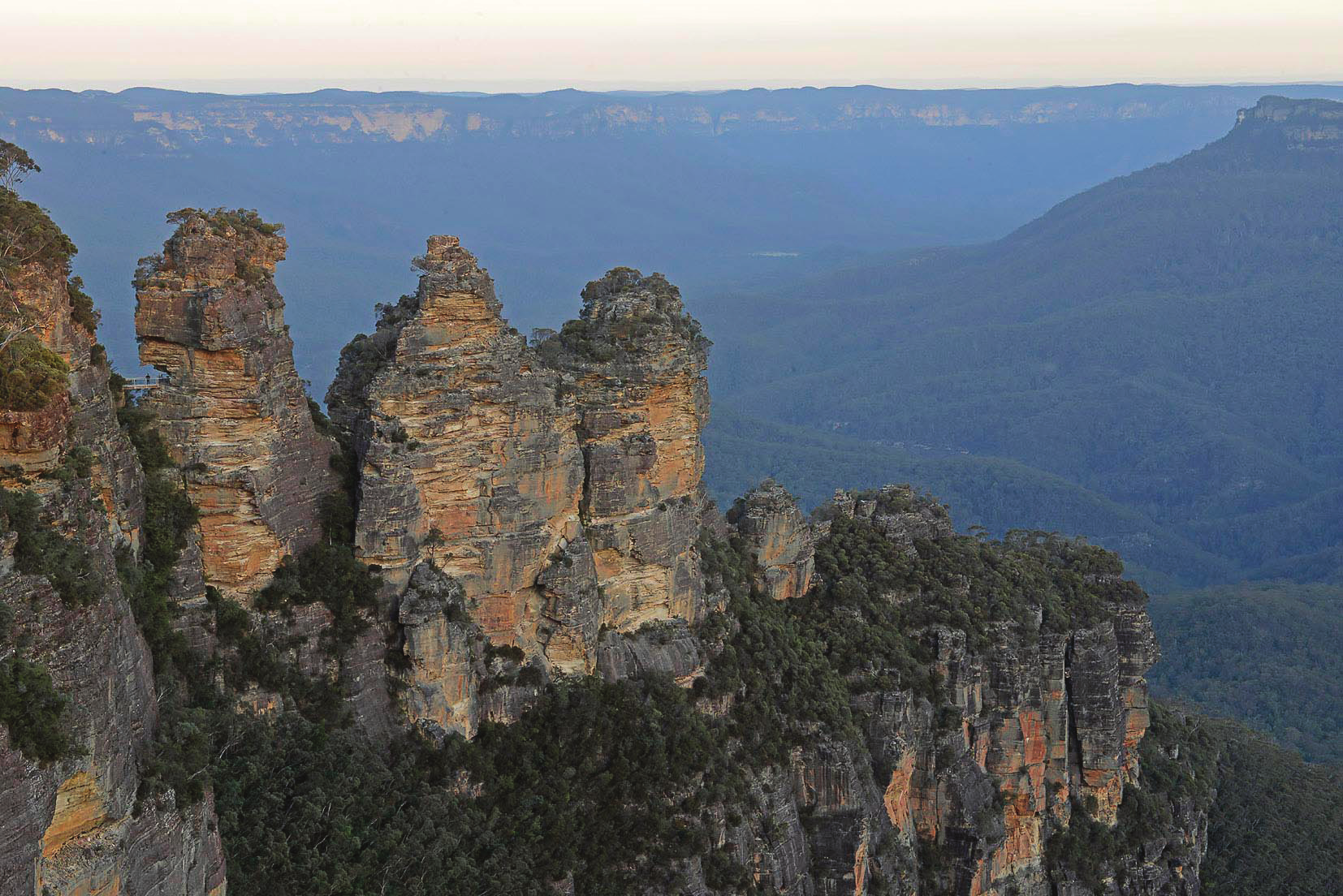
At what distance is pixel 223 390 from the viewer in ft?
86.2

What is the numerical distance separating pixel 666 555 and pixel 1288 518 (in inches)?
5167

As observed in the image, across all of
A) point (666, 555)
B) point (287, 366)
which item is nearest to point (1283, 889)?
point (666, 555)

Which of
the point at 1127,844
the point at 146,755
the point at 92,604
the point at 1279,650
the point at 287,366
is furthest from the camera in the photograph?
the point at 1279,650

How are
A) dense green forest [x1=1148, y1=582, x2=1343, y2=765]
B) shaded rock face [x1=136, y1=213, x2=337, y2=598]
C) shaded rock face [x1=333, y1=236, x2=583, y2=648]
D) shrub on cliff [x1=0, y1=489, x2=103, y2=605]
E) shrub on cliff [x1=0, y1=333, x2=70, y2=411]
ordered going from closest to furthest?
shrub on cliff [x1=0, y1=489, x2=103, y2=605]
shrub on cliff [x1=0, y1=333, x2=70, y2=411]
shaded rock face [x1=136, y1=213, x2=337, y2=598]
shaded rock face [x1=333, y1=236, x2=583, y2=648]
dense green forest [x1=1148, y1=582, x2=1343, y2=765]

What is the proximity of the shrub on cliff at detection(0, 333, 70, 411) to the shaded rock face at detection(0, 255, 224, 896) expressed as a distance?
449mm

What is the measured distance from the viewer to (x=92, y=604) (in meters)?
19.1

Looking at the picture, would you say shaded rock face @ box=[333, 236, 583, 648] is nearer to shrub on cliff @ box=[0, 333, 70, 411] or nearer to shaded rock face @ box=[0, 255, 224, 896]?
shaded rock face @ box=[0, 255, 224, 896]

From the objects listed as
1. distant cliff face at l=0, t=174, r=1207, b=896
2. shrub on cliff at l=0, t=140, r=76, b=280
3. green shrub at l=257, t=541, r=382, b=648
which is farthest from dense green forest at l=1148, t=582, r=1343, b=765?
shrub on cliff at l=0, t=140, r=76, b=280

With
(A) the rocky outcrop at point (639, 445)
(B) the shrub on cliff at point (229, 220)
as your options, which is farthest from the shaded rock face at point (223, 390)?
(A) the rocky outcrop at point (639, 445)

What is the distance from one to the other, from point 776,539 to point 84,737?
2456 cm

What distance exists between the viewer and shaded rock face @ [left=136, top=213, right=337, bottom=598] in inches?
1023

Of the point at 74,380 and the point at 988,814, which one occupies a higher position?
the point at 74,380

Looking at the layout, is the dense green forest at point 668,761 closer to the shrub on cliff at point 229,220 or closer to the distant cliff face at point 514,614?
the distant cliff face at point 514,614

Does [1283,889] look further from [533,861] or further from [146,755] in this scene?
[146,755]
